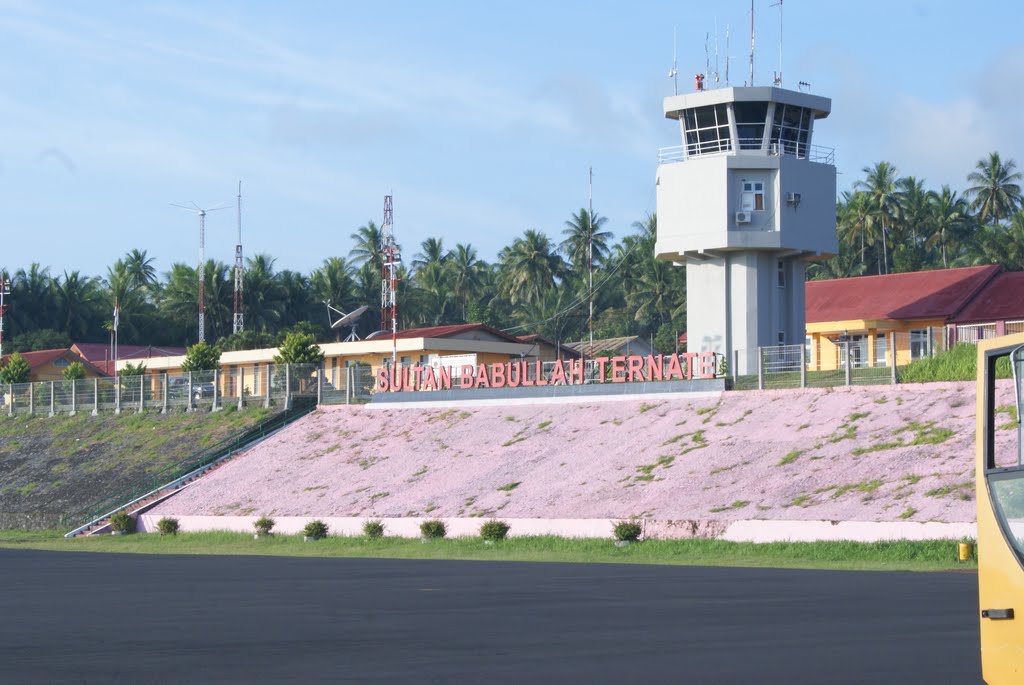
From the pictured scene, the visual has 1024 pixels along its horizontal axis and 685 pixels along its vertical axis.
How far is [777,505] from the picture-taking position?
3844 centimetres

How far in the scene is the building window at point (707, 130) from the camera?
199 feet

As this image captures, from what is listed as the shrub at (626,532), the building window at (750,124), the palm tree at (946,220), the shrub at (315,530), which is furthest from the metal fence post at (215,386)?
the palm tree at (946,220)

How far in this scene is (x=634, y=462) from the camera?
46656 millimetres

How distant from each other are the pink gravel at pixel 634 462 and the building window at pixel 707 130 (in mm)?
14059

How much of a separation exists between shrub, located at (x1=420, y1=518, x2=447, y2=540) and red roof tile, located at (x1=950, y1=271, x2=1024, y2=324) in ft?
106

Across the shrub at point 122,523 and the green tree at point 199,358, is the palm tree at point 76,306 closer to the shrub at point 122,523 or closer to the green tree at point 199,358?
the green tree at point 199,358

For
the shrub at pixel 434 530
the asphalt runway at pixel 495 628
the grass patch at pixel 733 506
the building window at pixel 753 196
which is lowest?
the shrub at pixel 434 530

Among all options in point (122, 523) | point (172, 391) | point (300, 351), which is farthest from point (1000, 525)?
point (172, 391)

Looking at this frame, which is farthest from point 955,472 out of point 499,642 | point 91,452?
point 91,452

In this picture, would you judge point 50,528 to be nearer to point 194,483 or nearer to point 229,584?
point 194,483

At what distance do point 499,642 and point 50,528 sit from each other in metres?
45.6

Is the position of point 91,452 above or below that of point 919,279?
below

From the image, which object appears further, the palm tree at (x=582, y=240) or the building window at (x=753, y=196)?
the palm tree at (x=582, y=240)

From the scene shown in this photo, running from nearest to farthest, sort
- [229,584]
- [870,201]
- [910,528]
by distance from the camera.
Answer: [229,584] → [910,528] → [870,201]
